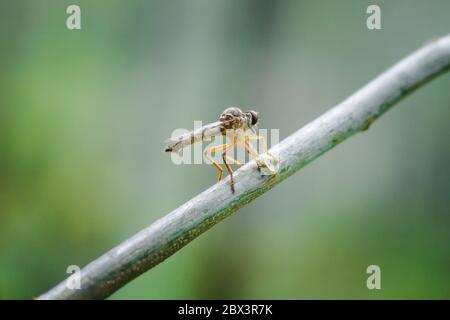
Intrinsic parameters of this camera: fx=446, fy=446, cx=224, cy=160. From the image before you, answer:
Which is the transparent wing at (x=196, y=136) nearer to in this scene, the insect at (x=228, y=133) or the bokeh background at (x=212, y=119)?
the insect at (x=228, y=133)

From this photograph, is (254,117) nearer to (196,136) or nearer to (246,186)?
(196,136)

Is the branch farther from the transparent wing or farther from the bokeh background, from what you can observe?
the bokeh background

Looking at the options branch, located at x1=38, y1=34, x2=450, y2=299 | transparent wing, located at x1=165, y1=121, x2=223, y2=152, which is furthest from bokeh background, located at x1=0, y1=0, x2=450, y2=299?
branch, located at x1=38, y1=34, x2=450, y2=299

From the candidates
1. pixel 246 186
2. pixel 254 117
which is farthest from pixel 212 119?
pixel 246 186

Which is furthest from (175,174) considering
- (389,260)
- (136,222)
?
(389,260)

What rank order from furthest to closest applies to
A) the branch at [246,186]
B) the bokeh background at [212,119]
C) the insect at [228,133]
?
the bokeh background at [212,119]
the insect at [228,133]
the branch at [246,186]

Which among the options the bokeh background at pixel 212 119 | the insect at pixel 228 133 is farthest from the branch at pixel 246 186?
the bokeh background at pixel 212 119
